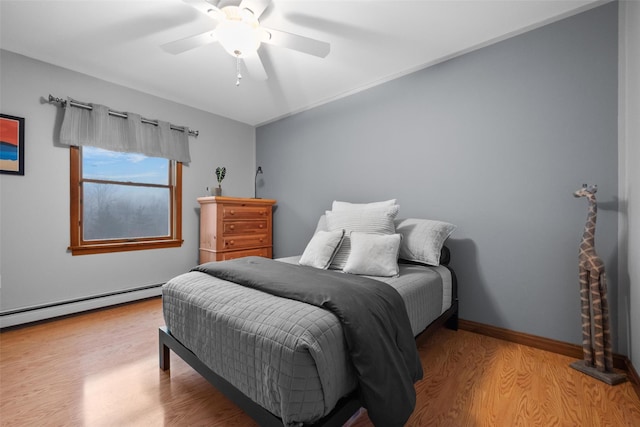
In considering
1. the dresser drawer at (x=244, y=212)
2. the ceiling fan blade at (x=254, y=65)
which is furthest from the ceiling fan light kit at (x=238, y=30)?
the dresser drawer at (x=244, y=212)

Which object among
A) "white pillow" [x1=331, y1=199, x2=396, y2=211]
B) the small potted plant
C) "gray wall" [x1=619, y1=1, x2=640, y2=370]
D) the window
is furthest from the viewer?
the small potted plant

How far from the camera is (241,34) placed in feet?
6.08

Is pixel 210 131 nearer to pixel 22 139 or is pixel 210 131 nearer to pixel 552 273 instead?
pixel 22 139

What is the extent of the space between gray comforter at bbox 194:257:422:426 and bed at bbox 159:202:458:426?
0.5 inches

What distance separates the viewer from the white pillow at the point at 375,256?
200 centimetres

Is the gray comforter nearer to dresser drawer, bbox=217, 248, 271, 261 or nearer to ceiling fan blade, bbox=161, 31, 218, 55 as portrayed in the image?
ceiling fan blade, bbox=161, 31, 218, 55

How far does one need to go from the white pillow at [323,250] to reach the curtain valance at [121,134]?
A: 90.7 inches

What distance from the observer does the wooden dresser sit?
11.0ft

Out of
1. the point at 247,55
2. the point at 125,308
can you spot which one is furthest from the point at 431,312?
the point at 125,308

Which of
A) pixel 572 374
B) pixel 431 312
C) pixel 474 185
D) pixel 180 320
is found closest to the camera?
pixel 180 320

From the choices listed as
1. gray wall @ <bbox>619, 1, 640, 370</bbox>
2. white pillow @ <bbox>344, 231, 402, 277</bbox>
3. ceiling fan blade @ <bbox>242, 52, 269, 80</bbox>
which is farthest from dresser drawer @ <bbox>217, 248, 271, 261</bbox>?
gray wall @ <bbox>619, 1, 640, 370</bbox>

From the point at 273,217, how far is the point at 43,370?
9.09ft

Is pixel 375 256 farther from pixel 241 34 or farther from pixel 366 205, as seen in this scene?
pixel 241 34

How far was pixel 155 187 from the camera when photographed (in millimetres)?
3465
